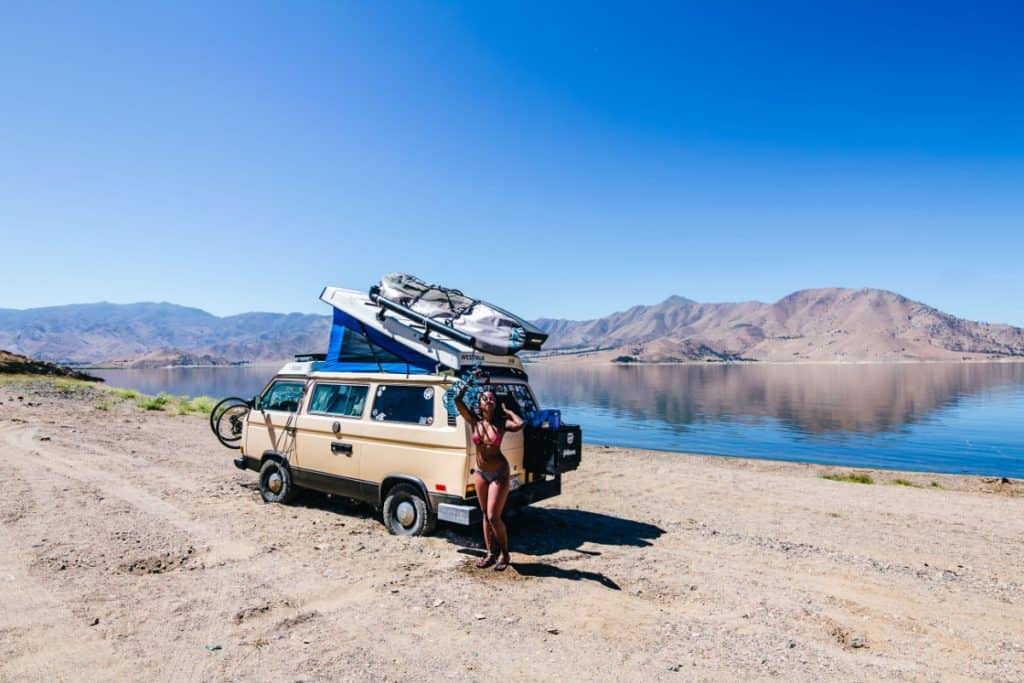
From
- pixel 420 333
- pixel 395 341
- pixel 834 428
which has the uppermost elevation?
pixel 420 333

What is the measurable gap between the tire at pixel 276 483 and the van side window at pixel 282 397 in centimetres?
96

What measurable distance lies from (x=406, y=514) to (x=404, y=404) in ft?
5.27

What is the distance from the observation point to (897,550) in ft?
26.6

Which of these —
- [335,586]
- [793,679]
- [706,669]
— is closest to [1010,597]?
[793,679]

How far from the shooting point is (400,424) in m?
7.77

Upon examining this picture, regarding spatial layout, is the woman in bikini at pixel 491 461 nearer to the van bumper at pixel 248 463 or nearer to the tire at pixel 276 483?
the tire at pixel 276 483

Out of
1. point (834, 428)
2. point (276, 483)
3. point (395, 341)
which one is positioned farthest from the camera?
point (834, 428)

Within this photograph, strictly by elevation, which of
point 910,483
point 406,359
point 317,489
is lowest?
point 910,483

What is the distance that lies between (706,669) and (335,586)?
3921mm

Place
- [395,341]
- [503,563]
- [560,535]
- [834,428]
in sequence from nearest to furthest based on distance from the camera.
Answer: [503,563]
[395,341]
[560,535]
[834,428]

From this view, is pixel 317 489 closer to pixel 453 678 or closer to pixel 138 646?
pixel 138 646

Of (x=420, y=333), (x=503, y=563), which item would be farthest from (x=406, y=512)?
(x=420, y=333)

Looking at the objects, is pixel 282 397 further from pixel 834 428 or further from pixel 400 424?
pixel 834 428

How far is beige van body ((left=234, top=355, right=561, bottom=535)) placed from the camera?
7.29 meters
